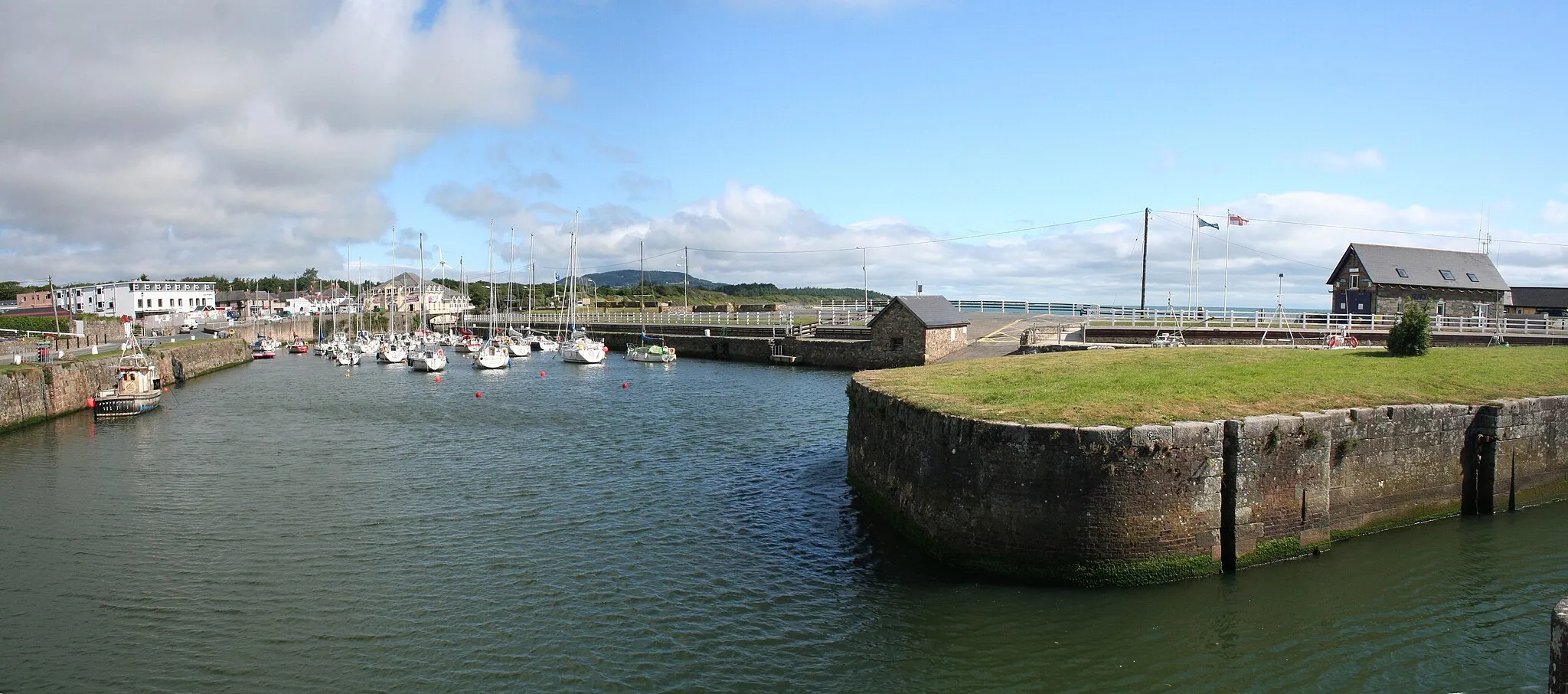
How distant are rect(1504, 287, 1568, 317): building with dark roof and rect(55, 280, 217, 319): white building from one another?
15110 centimetres

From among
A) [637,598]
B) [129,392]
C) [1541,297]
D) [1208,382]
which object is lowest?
[637,598]

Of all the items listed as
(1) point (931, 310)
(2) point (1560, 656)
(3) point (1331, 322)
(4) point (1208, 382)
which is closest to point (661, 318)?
(1) point (931, 310)

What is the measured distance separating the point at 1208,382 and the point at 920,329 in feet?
104

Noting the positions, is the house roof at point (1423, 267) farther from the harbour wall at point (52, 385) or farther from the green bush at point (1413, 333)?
the harbour wall at point (52, 385)

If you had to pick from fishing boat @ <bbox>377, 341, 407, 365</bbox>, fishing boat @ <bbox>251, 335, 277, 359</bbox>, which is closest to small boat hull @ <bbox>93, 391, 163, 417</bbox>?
fishing boat @ <bbox>377, 341, 407, 365</bbox>

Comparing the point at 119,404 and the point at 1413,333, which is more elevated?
the point at 1413,333

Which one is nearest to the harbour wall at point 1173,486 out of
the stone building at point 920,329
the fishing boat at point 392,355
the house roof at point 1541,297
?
the stone building at point 920,329

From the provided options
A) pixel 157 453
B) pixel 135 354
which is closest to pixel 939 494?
pixel 157 453

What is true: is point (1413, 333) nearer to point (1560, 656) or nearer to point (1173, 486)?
point (1173, 486)

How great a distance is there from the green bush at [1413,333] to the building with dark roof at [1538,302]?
42.1m

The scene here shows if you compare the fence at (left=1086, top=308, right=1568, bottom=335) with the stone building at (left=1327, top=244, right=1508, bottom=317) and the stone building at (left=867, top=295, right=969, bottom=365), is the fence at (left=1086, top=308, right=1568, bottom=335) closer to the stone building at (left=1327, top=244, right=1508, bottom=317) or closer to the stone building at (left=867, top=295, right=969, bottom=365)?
the stone building at (left=1327, top=244, right=1508, bottom=317)

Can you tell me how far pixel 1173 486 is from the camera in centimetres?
1404

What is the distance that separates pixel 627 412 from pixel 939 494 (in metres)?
24.9

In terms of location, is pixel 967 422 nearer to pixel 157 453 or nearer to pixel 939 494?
pixel 939 494
